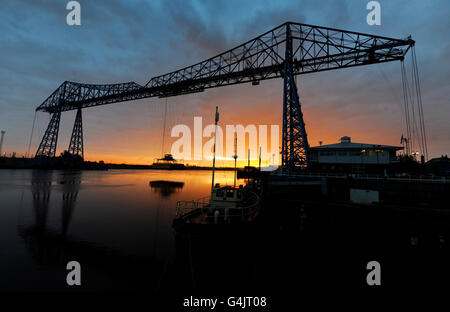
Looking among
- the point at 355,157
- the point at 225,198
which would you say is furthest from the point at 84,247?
the point at 355,157

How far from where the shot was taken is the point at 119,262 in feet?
41.9

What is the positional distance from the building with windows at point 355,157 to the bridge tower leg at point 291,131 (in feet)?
14.9

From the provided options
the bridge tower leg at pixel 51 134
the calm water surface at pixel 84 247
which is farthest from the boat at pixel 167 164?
the calm water surface at pixel 84 247

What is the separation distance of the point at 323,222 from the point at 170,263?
12.5 metres

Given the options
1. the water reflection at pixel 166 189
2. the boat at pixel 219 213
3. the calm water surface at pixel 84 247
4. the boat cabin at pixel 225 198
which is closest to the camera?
the calm water surface at pixel 84 247

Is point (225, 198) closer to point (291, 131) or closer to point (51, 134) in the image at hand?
point (291, 131)

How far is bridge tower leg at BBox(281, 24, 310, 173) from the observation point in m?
26.4

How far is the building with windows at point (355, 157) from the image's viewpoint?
26.0 meters

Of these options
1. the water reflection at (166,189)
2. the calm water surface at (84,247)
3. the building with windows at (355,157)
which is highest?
the building with windows at (355,157)

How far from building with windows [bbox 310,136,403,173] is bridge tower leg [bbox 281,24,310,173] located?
14.9ft

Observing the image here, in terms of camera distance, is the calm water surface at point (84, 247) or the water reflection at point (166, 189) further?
the water reflection at point (166, 189)

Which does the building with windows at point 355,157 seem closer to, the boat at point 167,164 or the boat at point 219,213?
the boat at point 219,213

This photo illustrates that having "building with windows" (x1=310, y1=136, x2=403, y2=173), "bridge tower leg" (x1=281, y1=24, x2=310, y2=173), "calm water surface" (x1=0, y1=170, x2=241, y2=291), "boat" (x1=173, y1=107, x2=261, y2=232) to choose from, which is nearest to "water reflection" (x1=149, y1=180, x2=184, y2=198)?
"calm water surface" (x1=0, y1=170, x2=241, y2=291)

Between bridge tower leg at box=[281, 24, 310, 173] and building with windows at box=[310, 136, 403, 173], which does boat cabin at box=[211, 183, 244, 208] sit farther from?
building with windows at box=[310, 136, 403, 173]
